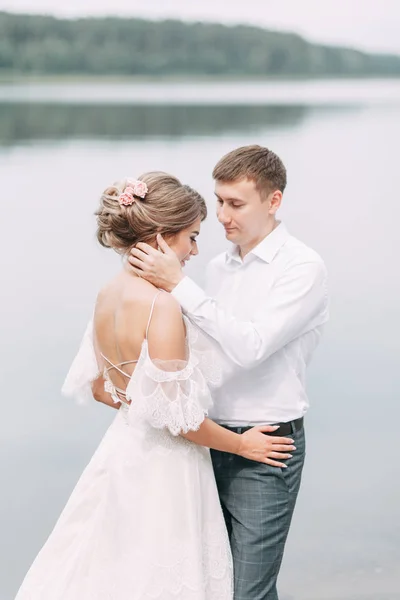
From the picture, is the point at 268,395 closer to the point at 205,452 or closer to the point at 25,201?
the point at 205,452

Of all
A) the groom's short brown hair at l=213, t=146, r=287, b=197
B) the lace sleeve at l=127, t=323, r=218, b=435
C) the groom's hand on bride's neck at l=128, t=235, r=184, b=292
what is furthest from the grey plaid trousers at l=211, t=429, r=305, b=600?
the groom's short brown hair at l=213, t=146, r=287, b=197

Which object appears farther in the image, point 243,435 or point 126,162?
point 126,162

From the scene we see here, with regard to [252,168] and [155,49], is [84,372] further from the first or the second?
[155,49]

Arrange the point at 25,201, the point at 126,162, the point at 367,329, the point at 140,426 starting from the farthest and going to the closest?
the point at 126,162 < the point at 25,201 < the point at 367,329 < the point at 140,426

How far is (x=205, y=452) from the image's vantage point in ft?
8.11

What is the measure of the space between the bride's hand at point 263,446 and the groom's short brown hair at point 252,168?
0.53m

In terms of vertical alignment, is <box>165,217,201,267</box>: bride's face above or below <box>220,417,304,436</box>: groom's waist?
above

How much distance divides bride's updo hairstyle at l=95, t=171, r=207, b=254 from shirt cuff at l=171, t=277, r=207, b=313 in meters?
0.12

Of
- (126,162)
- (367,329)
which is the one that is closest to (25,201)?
(126,162)

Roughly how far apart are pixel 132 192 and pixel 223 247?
5738 mm

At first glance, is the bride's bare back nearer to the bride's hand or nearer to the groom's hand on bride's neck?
the groom's hand on bride's neck

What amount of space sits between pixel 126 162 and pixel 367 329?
18.9ft

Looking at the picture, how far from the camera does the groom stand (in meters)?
2.39

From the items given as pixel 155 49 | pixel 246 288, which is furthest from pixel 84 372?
pixel 155 49
